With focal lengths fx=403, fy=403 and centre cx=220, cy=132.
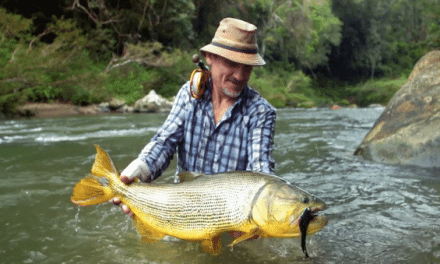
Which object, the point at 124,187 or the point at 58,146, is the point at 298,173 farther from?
the point at 58,146

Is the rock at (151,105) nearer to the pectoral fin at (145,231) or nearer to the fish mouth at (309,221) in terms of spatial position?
the pectoral fin at (145,231)

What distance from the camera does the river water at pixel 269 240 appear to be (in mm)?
2900

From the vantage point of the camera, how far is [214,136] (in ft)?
9.73

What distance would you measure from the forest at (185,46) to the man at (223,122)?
527 inches

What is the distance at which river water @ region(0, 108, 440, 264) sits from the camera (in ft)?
9.52

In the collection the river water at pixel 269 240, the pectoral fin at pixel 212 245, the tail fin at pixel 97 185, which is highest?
the tail fin at pixel 97 185

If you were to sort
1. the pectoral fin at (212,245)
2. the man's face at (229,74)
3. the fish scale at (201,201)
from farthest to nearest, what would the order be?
the man's face at (229,74) < the pectoral fin at (212,245) < the fish scale at (201,201)

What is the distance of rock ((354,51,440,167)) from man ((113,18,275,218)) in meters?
3.68

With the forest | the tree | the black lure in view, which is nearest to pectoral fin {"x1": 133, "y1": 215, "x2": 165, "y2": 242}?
the black lure

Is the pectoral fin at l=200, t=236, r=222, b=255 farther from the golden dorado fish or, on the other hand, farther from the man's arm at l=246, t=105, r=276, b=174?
the man's arm at l=246, t=105, r=276, b=174

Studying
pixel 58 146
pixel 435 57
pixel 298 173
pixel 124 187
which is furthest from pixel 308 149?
pixel 124 187

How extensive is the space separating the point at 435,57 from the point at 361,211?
4.35 metres

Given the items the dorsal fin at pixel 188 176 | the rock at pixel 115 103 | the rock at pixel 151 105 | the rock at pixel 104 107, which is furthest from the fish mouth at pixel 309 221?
the rock at pixel 115 103

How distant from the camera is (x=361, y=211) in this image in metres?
3.93
